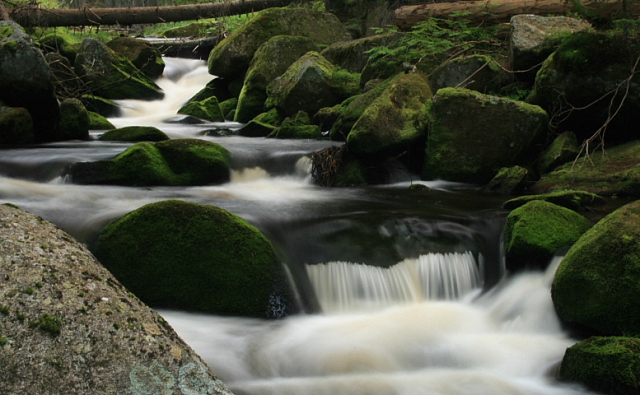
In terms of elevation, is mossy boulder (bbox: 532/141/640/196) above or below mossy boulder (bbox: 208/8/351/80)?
below

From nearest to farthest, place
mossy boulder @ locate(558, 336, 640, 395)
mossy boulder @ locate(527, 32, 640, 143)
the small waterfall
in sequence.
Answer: mossy boulder @ locate(558, 336, 640, 395) → the small waterfall → mossy boulder @ locate(527, 32, 640, 143)

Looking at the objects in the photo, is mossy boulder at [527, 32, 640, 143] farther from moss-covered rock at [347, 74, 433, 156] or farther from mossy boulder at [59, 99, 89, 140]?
mossy boulder at [59, 99, 89, 140]

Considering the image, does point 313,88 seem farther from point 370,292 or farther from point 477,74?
point 370,292

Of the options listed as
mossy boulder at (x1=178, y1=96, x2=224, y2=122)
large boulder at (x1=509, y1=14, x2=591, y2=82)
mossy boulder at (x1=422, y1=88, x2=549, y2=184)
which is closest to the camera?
mossy boulder at (x1=422, y1=88, x2=549, y2=184)

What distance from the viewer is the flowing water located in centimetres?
367

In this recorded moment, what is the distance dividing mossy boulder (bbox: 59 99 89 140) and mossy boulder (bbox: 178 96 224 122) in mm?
4199

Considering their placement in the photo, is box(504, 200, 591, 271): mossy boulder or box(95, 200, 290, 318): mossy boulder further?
box(504, 200, 591, 271): mossy boulder

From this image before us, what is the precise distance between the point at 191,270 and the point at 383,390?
177 centimetres

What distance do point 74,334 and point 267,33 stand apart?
1460 centimetres

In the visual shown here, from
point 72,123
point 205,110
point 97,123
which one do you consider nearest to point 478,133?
point 72,123

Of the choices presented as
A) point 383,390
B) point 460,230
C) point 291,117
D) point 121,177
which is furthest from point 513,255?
point 291,117

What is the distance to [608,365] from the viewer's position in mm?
3199

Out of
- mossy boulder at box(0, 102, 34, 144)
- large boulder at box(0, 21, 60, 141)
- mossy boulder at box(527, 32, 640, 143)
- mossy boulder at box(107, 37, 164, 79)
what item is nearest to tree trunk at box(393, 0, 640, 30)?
mossy boulder at box(527, 32, 640, 143)

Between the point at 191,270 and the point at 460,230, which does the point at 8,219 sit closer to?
the point at 191,270
